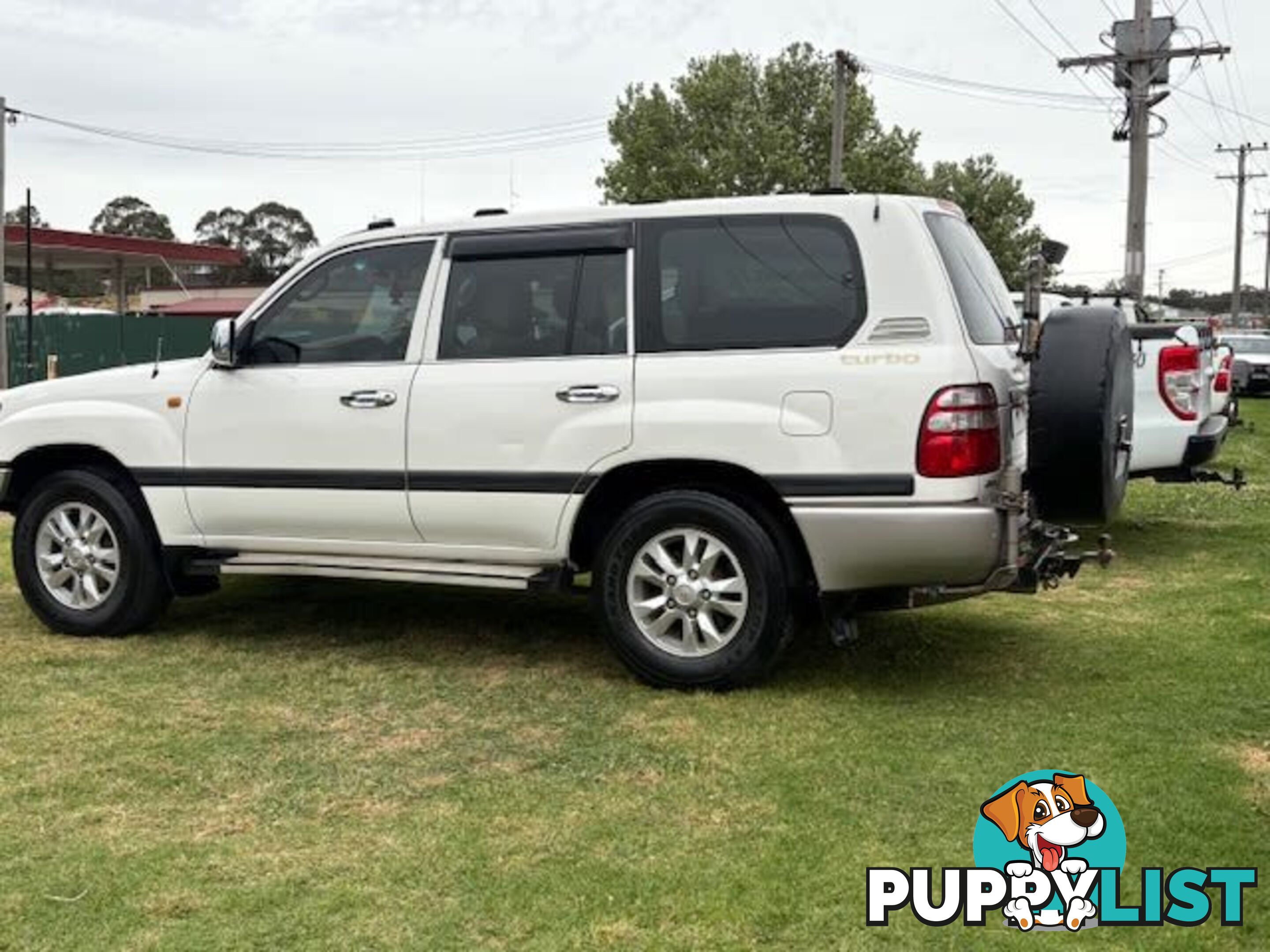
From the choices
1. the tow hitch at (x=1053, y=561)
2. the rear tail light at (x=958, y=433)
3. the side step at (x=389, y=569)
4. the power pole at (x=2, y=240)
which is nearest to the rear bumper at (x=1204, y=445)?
the tow hitch at (x=1053, y=561)

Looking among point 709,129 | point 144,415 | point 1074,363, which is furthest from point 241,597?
point 709,129

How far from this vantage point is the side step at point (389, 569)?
17.5 ft

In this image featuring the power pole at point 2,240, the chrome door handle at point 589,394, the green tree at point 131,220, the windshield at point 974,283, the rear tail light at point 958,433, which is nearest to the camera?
the rear tail light at point 958,433

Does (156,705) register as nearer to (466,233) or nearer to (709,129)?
(466,233)

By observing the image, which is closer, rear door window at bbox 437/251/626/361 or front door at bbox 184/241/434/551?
rear door window at bbox 437/251/626/361

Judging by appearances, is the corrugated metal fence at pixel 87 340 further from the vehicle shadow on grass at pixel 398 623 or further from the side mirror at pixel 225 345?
the side mirror at pixel 225 345

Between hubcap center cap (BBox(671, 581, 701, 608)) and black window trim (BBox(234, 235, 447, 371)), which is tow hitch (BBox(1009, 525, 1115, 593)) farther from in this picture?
black window trim (BBox(234, 235, 447, 371))

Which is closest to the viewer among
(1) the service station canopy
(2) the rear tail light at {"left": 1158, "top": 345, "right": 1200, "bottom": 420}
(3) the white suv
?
(3) the white suv

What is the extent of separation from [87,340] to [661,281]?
26.8 meters

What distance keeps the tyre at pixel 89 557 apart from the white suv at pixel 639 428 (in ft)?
0.05

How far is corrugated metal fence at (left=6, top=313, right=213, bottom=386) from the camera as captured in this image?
28266mm

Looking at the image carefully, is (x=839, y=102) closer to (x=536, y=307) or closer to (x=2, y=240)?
(x=2, y=240)

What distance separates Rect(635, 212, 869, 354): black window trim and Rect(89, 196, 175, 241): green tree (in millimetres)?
74259

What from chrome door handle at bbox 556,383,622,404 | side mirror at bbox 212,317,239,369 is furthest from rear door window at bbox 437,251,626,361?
side mirror at bbox 212,317,239,369
